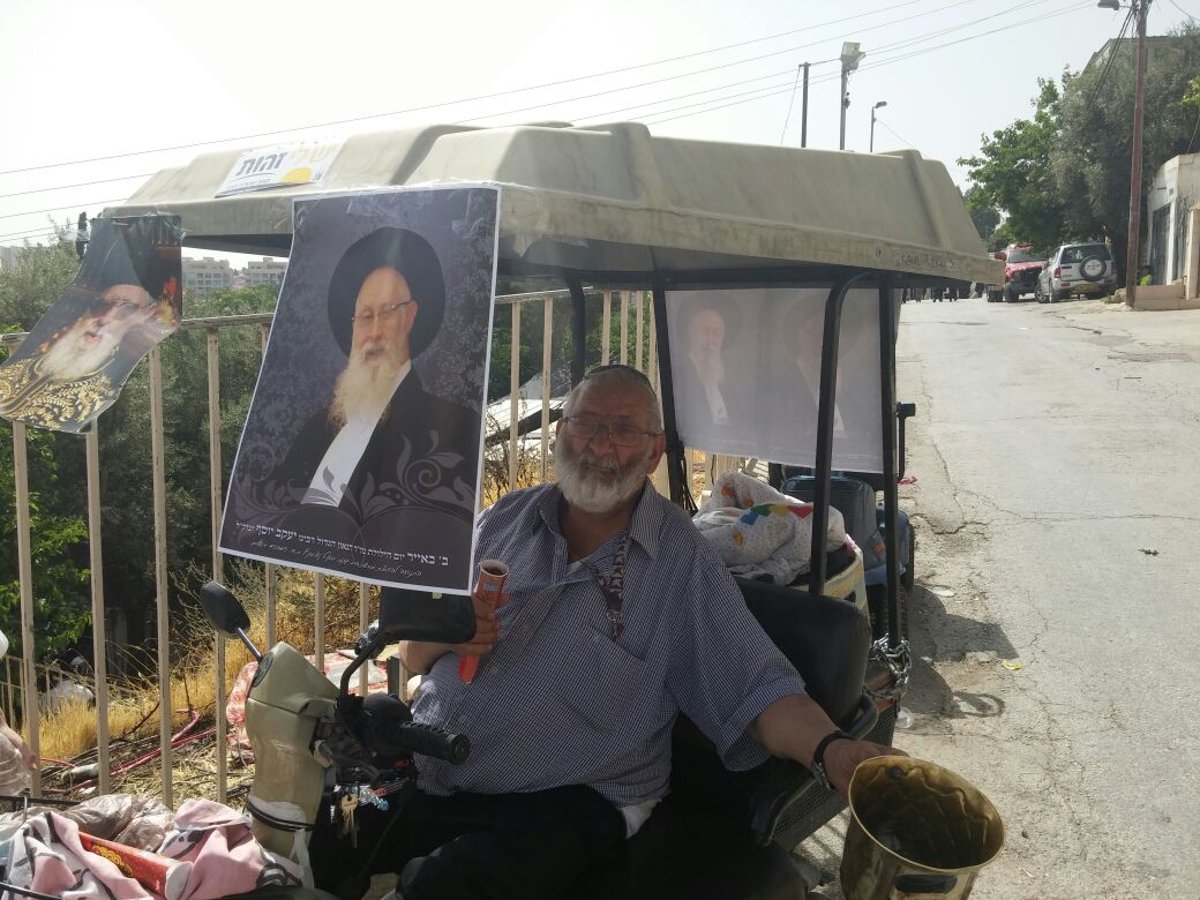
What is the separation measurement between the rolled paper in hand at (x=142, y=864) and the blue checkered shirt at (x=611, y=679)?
2.34 feet

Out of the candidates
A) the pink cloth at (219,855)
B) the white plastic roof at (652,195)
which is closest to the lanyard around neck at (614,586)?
the white plastic roof at (652,195)

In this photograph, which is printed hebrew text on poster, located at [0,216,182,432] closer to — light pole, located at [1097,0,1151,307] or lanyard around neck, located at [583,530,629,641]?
lanyard around neck, located at [583,530,629,641]

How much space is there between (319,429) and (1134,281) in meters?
27.9

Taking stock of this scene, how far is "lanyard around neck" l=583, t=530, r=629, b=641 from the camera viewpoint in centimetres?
247

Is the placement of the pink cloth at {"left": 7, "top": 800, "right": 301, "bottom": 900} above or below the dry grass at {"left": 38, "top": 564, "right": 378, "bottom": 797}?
above

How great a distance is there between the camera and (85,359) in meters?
2.08

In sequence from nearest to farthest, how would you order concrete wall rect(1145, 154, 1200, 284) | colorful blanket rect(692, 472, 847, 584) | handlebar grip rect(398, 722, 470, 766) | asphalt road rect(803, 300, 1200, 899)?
1. handlebar grip rect(398, 722, 470, 766)
2. colorful blanket rect(692, 472, 847, 584)
3. asphalt road rect(803, 300, 1200, 899)
4. concrete wall rect(1145, 154, 1200, 284)

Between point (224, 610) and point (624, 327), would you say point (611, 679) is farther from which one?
point (624, 327)

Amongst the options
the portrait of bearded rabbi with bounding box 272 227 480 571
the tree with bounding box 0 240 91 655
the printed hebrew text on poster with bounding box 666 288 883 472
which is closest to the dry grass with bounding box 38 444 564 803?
the printed hebrew text on poster with bounding box 666 288 883 472

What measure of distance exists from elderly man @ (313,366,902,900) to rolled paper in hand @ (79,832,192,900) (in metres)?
0.43

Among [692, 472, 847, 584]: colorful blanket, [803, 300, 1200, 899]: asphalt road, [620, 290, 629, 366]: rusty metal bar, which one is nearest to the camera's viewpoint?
[692, 472, 847, 584]: colorful blanket

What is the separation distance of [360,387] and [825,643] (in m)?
1.34

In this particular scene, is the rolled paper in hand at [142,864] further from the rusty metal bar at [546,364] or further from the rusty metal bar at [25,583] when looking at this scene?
the rusty metal bar at [546,364]

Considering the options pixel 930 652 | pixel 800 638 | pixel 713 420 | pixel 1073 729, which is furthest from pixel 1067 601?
pixel 800 638
